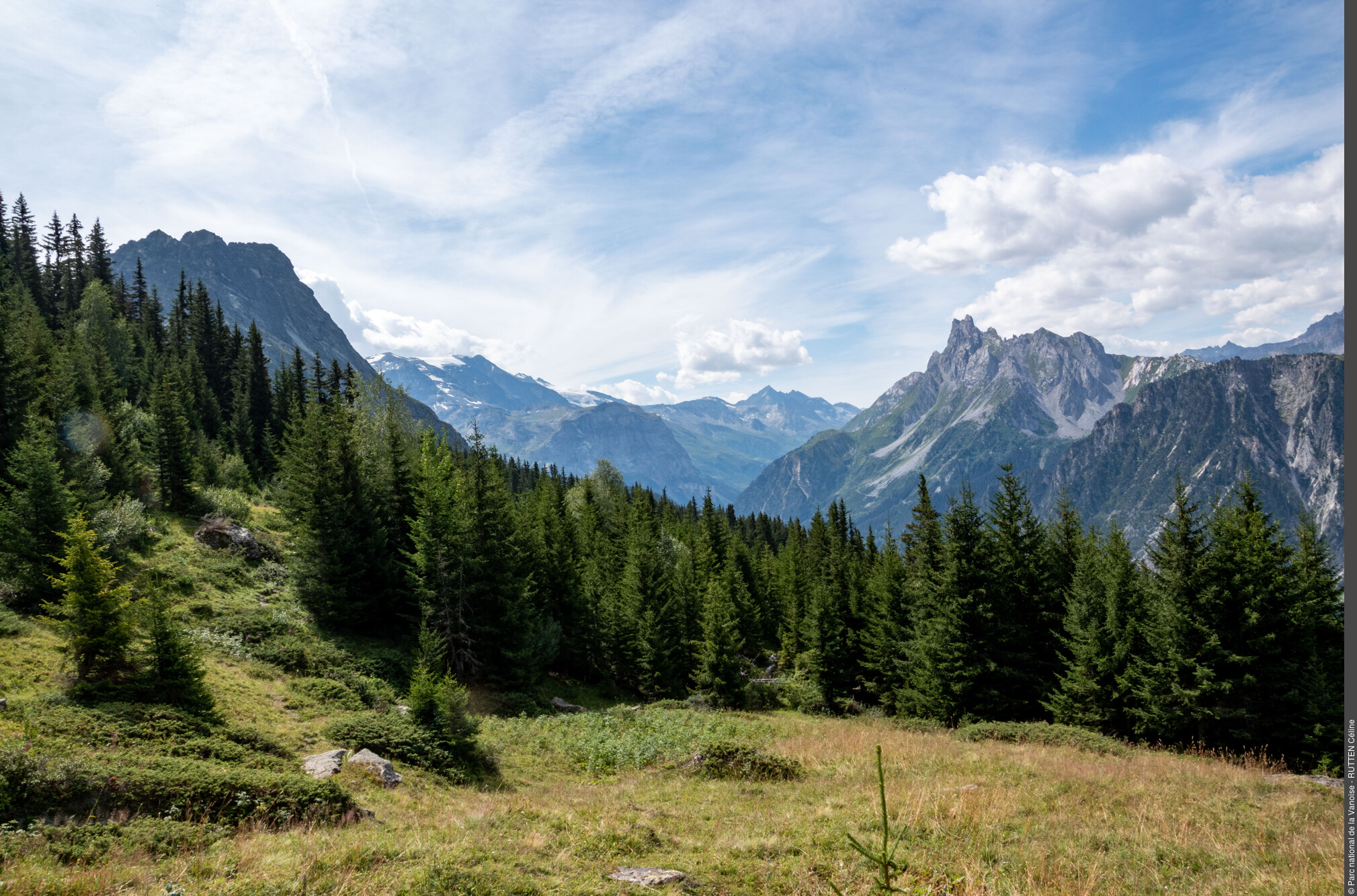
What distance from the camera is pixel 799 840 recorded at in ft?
36.1

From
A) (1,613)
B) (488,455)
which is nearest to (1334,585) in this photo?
(488,455)

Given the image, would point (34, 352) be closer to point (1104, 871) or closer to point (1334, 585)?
point (1104, 871)

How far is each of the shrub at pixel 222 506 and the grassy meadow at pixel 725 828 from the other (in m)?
23.2

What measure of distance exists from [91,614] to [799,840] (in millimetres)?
19778

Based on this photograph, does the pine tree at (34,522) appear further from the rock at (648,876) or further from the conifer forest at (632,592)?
the rock at (648,876)

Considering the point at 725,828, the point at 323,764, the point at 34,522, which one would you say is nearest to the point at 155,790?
the point at 323,764

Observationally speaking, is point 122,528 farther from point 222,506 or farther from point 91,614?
point 91,614

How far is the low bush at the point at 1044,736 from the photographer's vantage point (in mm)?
21750

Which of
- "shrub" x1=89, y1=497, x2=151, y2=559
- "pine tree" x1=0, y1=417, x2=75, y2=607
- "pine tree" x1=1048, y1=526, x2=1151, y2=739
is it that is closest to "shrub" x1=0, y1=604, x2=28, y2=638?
"pine tree" x1=0, y1=417, x2=75, y2=607

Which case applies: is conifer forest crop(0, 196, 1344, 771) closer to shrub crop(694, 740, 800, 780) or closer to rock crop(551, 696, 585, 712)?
rock crop(551, 696, 585, 712)

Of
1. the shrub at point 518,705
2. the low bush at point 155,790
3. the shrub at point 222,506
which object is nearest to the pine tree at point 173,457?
the shrub at point 222,506

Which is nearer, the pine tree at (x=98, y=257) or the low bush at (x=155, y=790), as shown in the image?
the low bush at (x=155, y=790)

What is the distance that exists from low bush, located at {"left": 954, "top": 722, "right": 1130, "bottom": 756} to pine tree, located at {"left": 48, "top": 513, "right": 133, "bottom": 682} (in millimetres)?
29718

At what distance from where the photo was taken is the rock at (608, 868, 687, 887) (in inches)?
356
